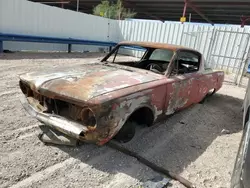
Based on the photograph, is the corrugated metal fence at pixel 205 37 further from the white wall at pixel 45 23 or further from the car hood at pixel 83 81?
the car hood at pixel 83 81

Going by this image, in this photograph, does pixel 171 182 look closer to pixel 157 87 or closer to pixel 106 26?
pixel 157 87

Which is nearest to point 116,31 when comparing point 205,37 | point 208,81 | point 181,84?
point 205,37

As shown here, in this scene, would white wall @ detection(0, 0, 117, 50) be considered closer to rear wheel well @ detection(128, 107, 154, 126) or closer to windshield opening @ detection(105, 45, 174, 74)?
windshield opening @ detection(105, 45, 174, 74)

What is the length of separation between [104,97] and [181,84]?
6.19 feet

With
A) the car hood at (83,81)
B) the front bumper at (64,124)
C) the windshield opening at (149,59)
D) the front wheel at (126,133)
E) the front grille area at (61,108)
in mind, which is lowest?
the front wheel at (126,133)

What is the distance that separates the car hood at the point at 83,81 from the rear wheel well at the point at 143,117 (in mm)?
448

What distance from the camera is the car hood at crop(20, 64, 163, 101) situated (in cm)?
258

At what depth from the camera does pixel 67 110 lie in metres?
2.78

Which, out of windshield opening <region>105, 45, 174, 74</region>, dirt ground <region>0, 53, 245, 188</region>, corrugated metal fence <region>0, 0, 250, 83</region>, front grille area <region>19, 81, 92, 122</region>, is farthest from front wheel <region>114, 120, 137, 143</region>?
corrugated metal fence <region>0, 0, 250, 83</region>

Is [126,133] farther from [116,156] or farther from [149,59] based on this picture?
[149,59]

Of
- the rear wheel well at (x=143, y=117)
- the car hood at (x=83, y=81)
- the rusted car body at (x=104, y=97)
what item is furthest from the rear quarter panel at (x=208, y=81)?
the rear wheel well at (x=143, y=117)

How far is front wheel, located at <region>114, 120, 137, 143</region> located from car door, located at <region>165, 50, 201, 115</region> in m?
0.79

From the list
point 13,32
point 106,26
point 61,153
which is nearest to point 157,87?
point 61,153

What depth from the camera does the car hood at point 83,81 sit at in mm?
2576
